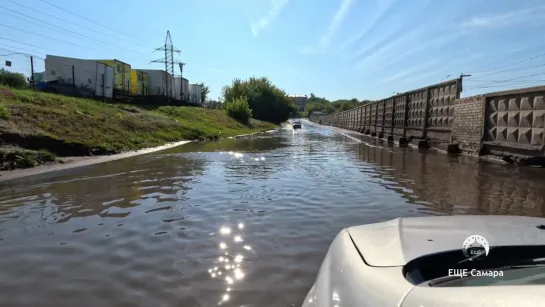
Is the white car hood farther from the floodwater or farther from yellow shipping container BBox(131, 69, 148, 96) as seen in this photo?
yellow shipping container BBox(131, 69, 148, 96)

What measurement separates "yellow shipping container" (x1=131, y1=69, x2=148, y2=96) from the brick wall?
39.8 metres

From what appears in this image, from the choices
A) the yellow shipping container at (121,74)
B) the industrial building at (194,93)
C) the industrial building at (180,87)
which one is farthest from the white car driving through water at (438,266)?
the industrial building at (194,93)

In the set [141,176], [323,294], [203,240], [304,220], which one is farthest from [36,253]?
[141,176]

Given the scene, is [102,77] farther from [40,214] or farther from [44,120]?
[40,214]

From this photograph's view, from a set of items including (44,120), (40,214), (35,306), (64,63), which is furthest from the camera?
(64,63)

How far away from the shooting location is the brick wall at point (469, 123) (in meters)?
15.3

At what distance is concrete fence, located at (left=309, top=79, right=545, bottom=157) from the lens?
11977 mm

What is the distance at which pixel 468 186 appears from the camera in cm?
905

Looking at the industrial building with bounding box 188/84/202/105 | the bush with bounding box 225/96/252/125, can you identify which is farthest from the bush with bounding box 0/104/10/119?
the industrial building with bounding box 188/84/202/105

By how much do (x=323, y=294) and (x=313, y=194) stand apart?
581 centimetres

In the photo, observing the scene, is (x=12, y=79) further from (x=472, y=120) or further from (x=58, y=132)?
(x=472, y=120)

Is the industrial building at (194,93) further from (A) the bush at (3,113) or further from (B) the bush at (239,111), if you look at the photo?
(A) the bush at (3,113)

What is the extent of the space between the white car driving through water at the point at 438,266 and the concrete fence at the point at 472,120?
447 inches

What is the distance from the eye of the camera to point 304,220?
19.3 feet
